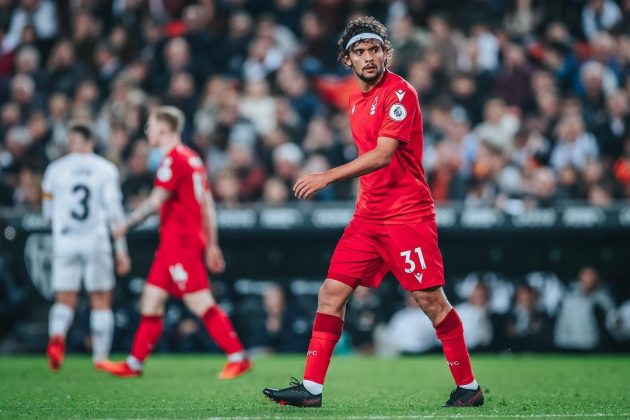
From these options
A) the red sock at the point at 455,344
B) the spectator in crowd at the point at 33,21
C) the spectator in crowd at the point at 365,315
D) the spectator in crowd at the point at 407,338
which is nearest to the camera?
the red sock at the point at 455,344

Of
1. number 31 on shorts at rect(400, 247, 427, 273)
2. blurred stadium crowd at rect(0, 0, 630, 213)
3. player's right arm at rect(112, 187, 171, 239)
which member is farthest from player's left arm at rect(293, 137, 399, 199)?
blurred stadium crowd at rect(0, 0, 630, 213)

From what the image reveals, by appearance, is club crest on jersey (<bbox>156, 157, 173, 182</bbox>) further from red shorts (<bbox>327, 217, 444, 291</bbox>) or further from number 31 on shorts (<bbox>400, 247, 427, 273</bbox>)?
number 31 on shorts (<bbox>400, 247, 427, 273</bbox>)

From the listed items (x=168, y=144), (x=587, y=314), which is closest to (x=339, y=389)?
(x=168, y=144)

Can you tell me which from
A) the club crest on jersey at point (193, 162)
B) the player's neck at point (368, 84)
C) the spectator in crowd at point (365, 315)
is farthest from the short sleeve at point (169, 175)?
the spectator in crowd at point (365, 315)

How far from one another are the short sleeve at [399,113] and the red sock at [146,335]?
3869 mm

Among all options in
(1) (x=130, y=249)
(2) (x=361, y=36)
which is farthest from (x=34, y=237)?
(2) (x=361, y=36)

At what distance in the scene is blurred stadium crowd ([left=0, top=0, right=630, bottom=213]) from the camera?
1346 centimetres

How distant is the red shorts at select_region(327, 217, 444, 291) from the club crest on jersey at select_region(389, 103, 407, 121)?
2.05 ft

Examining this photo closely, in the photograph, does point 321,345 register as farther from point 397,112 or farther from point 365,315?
point 365,315

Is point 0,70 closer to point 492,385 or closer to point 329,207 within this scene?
point 329,207

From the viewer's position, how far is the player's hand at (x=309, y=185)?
19.6 ft

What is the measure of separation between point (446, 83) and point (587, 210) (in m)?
3.23

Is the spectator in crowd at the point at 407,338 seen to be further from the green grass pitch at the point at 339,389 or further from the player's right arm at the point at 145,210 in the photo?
the player's right arm at the point at 145,210

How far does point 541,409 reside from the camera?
6.61 m
